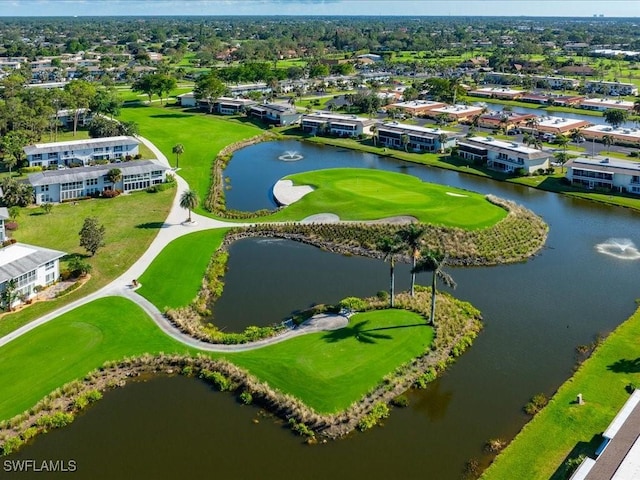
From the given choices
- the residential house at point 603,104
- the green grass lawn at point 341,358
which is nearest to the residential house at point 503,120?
the residential house at point 603,104

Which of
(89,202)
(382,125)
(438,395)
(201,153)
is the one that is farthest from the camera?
(382,125)

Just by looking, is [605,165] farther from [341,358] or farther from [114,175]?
[114,175]

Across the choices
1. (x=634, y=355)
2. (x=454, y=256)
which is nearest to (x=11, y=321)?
(x=454, y=256)

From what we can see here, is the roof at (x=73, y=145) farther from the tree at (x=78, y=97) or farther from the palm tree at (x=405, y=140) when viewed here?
the palm tree at (x=405, y=140)

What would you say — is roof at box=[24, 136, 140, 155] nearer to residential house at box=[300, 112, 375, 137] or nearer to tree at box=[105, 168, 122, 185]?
tree at box=[105, 168, 122, 185]

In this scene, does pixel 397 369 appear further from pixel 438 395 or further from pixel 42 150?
pixel 42 150
